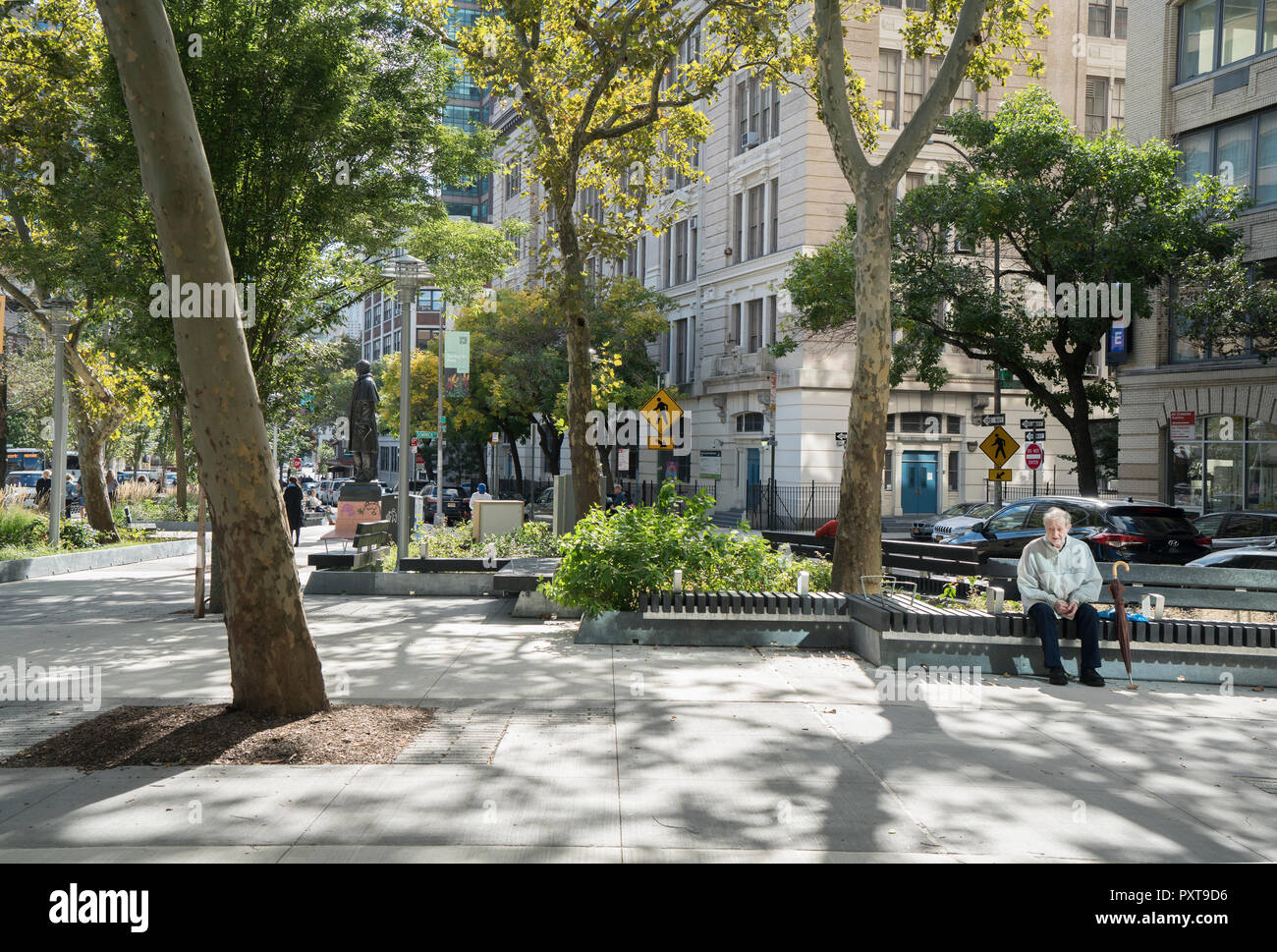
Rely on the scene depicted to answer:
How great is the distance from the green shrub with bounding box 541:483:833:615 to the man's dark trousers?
339cm

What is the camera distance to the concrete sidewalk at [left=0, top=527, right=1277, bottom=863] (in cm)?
506

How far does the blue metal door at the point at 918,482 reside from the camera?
38875mm

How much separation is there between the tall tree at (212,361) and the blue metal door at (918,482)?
34086 mm

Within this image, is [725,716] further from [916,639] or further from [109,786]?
[109,786]

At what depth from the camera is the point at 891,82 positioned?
119ft

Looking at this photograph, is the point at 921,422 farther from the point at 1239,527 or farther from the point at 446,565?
the point at 446,565

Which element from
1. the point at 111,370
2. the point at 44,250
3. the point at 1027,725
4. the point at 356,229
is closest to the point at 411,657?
the point at 1027,725

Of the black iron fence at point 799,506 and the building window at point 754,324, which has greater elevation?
the building window at point 754,324

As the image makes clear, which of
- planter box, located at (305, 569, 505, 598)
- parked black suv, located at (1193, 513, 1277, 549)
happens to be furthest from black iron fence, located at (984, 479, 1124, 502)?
planter box, located at (305, 569, 505, 598)

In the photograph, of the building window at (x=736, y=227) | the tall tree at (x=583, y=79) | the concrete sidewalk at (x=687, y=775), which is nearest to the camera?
the concrete sidewalk at (x=687, y=775)

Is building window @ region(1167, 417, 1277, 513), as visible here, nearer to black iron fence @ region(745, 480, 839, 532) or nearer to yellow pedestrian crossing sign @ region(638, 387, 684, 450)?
black iron fence @ region(745, 480, 839, 532)

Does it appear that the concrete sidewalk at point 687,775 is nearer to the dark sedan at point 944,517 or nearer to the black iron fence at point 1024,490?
the dark sedan at point 944,517

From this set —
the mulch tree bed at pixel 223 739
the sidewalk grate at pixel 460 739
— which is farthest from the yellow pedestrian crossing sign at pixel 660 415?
the mulch tree bed at pixel 223 739

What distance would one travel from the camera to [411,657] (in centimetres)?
1014
